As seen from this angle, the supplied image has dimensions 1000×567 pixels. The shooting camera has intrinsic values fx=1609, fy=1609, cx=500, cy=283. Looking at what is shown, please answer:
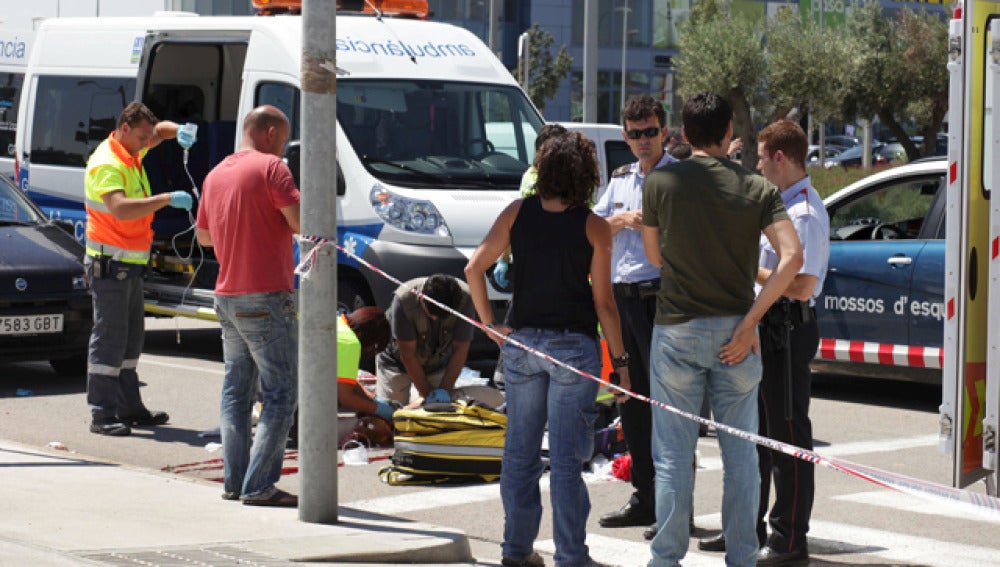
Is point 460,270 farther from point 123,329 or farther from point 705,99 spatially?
point 705,99

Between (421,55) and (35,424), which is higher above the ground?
(421,55)

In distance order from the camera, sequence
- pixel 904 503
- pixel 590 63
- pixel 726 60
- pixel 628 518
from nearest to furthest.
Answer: pixel 628 518 → pixel 904 503 → pixel 590 63 → pixel 726 60

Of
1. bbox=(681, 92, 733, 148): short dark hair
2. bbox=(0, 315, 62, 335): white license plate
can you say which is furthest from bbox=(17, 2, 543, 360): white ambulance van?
bbox=(681, 92, 733, 148): short dark hair

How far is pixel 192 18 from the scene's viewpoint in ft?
43.4

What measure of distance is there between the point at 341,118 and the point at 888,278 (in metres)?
4.13

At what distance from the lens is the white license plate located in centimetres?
1105

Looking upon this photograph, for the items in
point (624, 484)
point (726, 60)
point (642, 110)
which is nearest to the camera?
point (642, 110)

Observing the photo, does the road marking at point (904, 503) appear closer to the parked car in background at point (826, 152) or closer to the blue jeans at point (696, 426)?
the blue jeans at point (696, 426)

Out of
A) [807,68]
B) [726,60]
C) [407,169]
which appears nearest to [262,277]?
[407,169]

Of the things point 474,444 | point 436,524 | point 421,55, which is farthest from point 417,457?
point 421,55

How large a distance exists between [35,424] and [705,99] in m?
5.62

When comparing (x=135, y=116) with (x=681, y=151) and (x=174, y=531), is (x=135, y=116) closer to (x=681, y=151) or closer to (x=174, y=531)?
(x=681, y=151)

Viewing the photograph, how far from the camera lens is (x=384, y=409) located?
9406 mm

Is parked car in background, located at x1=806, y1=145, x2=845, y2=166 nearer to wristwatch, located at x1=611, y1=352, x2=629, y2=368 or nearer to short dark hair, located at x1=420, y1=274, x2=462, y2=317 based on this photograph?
short dark hair, located at x1=420, y1=274, x2=462, y2=317
